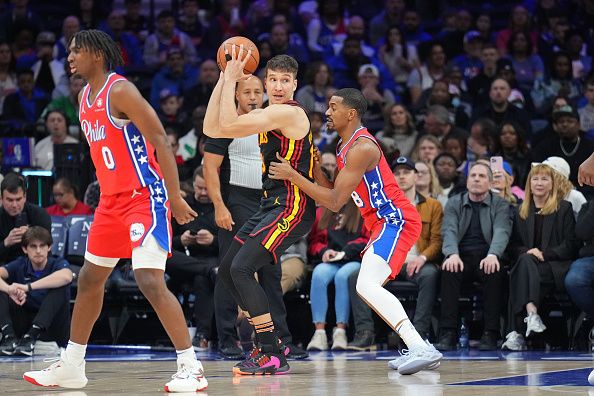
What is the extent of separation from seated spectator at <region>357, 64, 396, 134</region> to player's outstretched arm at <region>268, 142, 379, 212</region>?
533 centimetres

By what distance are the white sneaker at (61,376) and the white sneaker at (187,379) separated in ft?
1.90

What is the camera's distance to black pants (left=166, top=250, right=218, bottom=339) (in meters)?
9.52

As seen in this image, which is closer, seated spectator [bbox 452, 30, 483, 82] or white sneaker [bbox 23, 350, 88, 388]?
white sneaker [bbox 23, 350, 88, 388]

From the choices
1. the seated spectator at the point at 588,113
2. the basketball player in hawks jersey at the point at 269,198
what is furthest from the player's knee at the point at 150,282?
the seated spectator at the point at 588,113

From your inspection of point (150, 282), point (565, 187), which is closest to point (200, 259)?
point (565, 187)

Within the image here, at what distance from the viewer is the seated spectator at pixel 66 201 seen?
10438mm

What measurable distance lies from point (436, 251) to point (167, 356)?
8.27 feet

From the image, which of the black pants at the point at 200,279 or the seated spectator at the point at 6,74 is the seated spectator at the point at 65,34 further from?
the black pants at the point at 200,279

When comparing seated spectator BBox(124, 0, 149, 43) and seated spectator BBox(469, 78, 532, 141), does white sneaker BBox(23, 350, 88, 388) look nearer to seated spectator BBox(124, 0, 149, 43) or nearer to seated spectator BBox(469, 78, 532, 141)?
seated spectator BBox(469, 78, 532, 141)

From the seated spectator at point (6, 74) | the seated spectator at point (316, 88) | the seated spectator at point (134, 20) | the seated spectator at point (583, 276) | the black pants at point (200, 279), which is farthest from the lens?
the seated spectator at point (134, 20)

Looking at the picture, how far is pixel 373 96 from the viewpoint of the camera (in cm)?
1272

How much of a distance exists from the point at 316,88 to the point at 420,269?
3.90 meters

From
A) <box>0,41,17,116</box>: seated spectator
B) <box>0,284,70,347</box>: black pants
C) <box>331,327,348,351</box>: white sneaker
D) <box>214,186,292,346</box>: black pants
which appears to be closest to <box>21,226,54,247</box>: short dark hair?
<box>0,284,70,347</box>: black pants

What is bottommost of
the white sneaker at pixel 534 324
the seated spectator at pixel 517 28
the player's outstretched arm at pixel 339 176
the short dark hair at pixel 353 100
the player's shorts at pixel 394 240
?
the white sneaker at pixel 534 324
